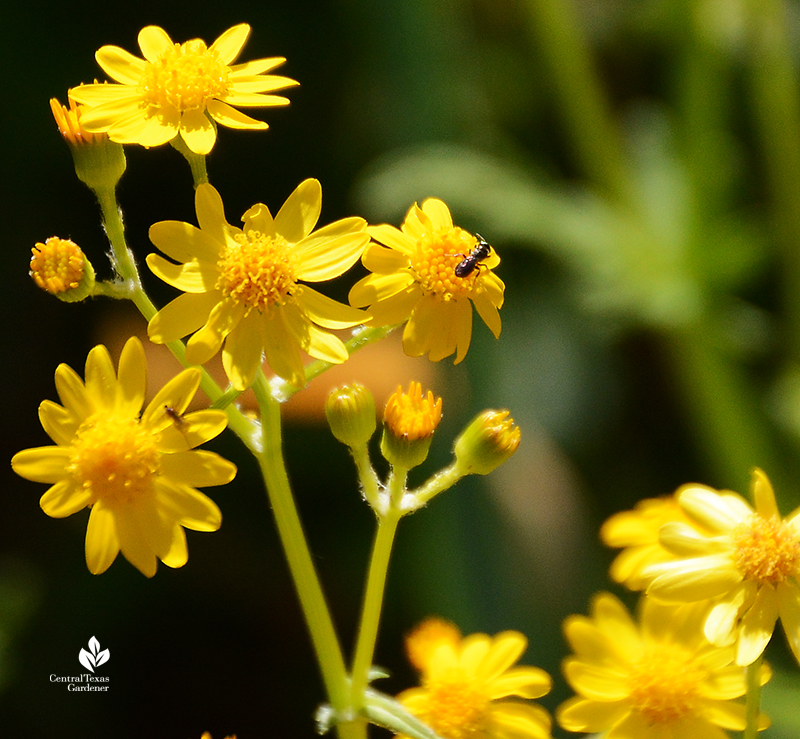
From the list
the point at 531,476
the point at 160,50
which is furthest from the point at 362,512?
the point at 160,50

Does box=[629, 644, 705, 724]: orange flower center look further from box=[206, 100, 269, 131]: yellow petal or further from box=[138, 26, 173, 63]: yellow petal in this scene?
box=[138, 26, 173, 63]: yellow petal

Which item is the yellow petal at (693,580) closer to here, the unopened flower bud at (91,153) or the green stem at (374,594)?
the green stem at (374,594)

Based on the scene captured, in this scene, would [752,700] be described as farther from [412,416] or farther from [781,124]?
[781,124]

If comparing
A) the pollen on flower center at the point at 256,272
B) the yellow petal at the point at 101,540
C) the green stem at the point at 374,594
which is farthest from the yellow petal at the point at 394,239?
the yellow petal at the point at 101,540

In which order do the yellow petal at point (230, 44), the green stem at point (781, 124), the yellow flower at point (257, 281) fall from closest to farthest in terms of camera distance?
1. the yellow flower at point (257, 281)
2. the yellow petal at point (230, 44)
3. the green stem at point (781, 124)

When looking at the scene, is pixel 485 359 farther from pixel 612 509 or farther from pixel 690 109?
pixel 690 109

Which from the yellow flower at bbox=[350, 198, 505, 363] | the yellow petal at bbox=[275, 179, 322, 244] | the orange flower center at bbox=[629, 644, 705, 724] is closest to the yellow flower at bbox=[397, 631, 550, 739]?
the orange flower center at bbox=[629, 644, 705, 724]
